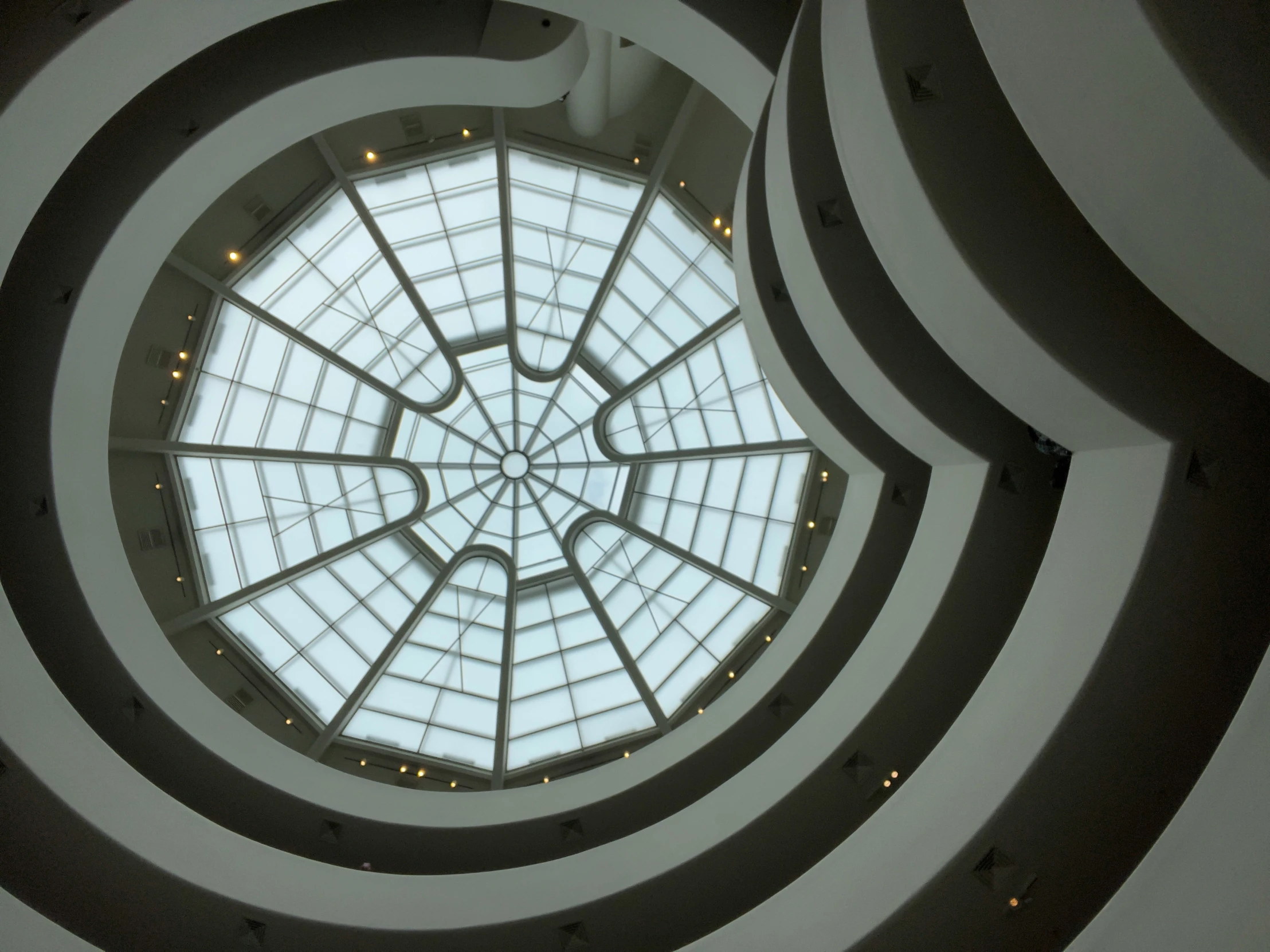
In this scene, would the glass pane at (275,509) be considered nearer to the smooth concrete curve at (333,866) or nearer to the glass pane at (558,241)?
the glass pane at (558,241)

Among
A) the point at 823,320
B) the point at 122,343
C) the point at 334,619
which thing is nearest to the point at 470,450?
the point at 334,619

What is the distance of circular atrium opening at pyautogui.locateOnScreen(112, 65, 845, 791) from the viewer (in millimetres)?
13633

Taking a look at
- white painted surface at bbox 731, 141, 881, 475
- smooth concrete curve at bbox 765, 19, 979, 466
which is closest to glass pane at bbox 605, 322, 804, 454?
white painted surface at bbox 731, 141, 881, 475

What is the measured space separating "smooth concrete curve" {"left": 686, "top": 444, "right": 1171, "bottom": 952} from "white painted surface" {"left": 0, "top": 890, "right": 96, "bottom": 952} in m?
7.79

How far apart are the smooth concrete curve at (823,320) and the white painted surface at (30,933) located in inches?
468

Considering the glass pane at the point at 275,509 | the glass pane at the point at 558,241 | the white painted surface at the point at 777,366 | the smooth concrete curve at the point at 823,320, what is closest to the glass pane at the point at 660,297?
the glass pane at the point at 558,241

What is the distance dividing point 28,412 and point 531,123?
9.73 meters

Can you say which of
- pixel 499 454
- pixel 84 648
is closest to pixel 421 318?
pixel 499 454

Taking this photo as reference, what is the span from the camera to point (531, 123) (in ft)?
45.6

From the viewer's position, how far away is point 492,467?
17297 mm

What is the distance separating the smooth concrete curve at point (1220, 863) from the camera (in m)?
4.53

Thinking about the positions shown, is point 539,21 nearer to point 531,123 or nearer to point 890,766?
point 531,123

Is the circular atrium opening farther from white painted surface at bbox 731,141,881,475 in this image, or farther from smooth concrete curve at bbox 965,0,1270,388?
smooth concrete curve at bbox 965,0,1270,388

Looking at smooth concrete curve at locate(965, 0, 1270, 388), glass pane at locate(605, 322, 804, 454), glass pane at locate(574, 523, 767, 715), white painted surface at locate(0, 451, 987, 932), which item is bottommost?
white painted surface at locate(0, 451, 987, 932)
